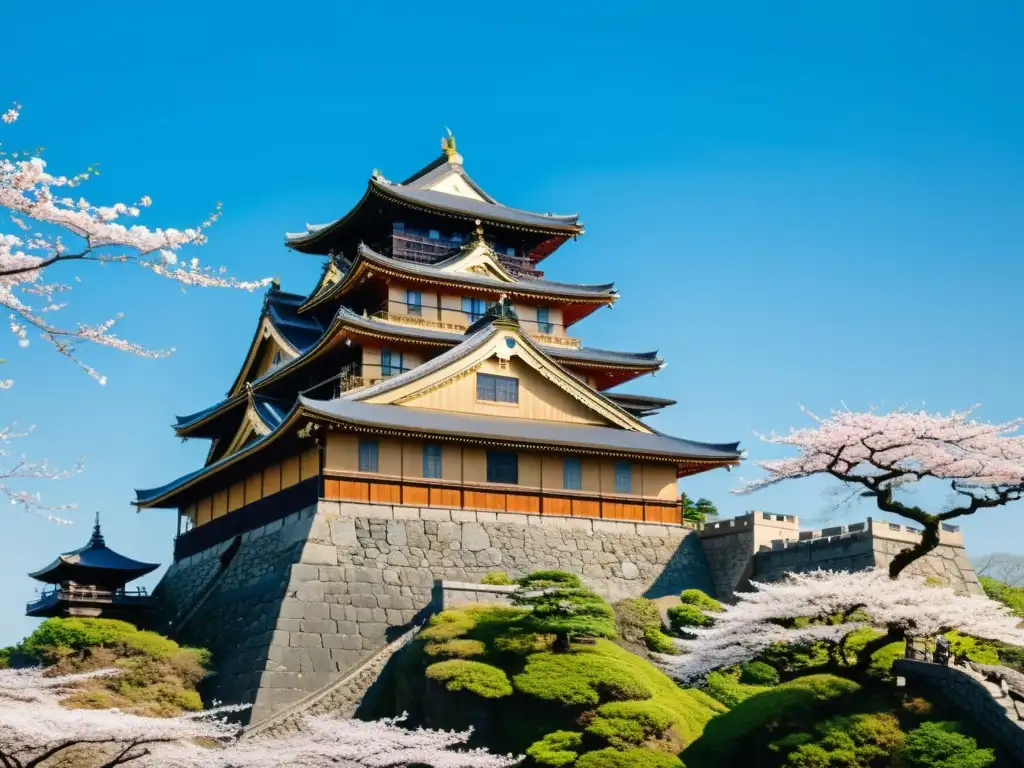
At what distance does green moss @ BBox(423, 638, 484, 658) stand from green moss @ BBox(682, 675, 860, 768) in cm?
585

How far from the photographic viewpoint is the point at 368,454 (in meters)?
37.7

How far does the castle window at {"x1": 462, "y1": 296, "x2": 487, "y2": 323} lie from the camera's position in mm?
46531

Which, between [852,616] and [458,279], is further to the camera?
[458,279]

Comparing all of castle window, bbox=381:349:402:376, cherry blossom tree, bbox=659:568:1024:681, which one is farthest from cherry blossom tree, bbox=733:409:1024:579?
castle window, bbox=381:349:402:376

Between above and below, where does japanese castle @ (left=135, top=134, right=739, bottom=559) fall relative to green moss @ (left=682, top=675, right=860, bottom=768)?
above

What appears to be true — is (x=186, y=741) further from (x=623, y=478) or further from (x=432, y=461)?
(x=623, y=478)

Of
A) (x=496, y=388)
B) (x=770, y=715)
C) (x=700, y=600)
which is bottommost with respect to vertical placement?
(x=770, y=715)

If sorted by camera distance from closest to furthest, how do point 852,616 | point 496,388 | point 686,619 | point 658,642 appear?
point 852,616
point 658,642
point 686,619
point 496,388

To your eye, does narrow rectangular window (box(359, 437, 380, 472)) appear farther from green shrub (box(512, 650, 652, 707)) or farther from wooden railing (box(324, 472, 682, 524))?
green shrub (box(512, 650, 652, 707))

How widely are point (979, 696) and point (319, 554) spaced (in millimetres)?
17947

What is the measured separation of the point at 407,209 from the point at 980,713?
29.9 metres

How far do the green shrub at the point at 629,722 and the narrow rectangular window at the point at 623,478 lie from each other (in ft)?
44.9

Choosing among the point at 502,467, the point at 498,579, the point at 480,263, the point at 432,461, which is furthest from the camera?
the point at 480,263

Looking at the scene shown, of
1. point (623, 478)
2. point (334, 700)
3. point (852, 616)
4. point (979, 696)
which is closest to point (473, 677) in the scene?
point (334, 700)
